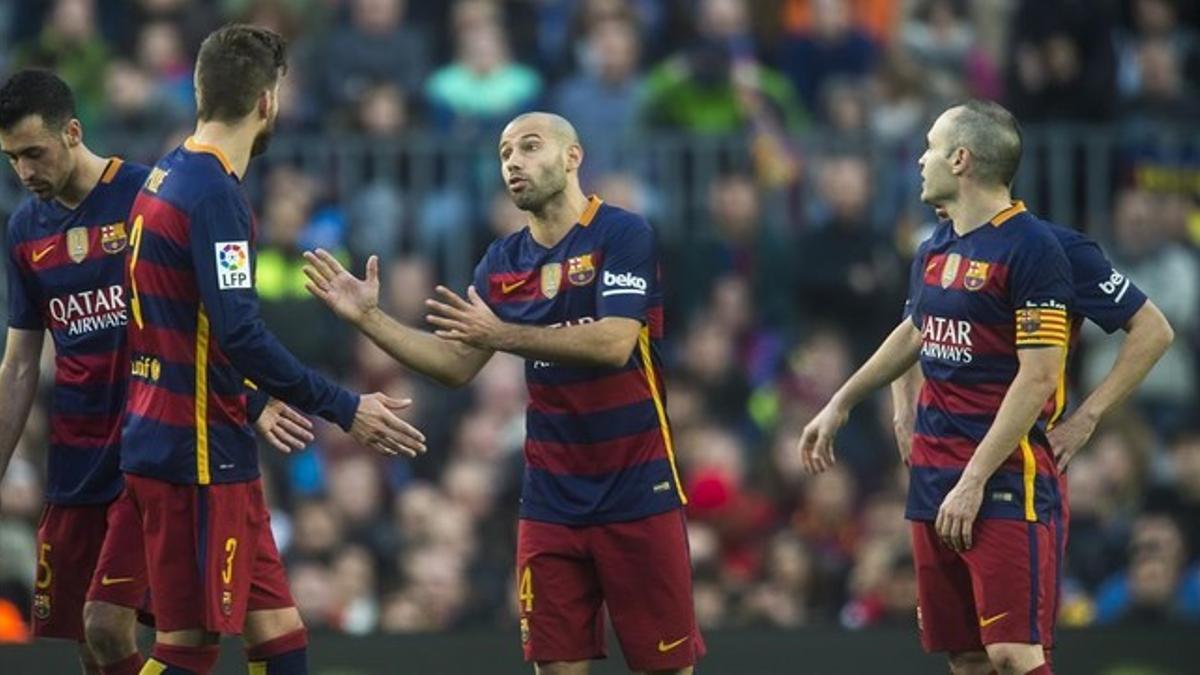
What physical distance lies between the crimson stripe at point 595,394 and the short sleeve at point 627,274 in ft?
0.77

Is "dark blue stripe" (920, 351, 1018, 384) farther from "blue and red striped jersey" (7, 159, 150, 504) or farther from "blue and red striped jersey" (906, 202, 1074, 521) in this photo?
"blue and red striped jersey" (7, 159, 150, 504)

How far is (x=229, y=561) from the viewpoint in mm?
8617

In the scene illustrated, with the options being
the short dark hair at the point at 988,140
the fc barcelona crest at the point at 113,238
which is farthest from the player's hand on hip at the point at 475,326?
the short dark hair at the point at 988,140

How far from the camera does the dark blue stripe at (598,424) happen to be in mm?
9320

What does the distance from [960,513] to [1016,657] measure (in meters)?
0.52

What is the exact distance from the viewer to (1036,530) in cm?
905

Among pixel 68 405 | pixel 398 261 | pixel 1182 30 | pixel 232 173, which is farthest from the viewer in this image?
pixel 1182 30

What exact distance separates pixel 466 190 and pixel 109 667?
20.3 feet

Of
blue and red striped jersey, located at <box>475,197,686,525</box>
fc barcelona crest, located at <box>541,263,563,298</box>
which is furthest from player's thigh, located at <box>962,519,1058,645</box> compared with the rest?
fc barcelona crest, located at <box>541,263,563,298</box>

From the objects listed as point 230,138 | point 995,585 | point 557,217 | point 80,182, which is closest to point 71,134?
point 80,182

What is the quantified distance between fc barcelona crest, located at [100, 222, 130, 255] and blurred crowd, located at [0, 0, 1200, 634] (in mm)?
4282

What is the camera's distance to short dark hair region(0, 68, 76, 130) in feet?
29.4

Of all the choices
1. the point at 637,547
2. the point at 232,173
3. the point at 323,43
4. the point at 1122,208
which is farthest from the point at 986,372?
the point at 323,43

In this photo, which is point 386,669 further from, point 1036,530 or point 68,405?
point 1036,530
